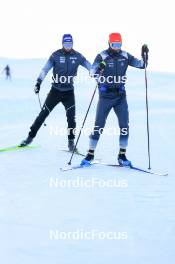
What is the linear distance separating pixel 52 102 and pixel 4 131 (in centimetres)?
498

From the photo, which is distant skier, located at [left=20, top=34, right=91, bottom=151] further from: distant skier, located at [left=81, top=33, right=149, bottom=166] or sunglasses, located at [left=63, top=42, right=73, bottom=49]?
distant skier, located at [left=81, top=33, right=149, bottom=166]

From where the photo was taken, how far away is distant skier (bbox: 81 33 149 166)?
7.70 m

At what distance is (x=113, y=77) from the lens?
7805 millimetres

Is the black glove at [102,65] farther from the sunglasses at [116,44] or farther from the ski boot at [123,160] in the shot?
the ski boot at [123,160]

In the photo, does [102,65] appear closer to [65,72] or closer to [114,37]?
[114,37]

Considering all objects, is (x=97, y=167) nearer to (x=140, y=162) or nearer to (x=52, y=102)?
(x=140, y=162)

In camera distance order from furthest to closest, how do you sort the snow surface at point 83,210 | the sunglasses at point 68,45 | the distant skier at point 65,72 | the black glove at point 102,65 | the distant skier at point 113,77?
the distant skier at point 65,72 → the sunglasses at point 68,45 → the distant skier at point 113,77 → the black glove at point 102,65 → the snow surface at point 83,210

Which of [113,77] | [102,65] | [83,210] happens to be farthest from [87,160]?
[83,210]

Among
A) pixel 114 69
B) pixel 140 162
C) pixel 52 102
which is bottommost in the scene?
pixel 140 162

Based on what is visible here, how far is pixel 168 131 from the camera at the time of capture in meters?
14.4

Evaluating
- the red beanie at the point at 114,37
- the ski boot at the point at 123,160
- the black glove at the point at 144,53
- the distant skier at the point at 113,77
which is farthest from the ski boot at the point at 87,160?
the red beanie at the point at 114,37

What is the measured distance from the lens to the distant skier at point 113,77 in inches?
303

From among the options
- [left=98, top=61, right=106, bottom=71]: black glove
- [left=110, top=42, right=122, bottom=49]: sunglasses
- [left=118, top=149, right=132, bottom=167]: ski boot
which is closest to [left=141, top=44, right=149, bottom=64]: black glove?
[left=110, top=42, right=122, bottom=49]: sunglasses

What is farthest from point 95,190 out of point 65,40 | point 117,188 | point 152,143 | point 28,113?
point 28,113
